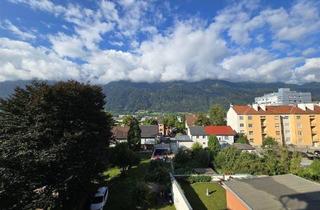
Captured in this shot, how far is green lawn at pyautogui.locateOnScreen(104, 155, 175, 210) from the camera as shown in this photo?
76.6 ft

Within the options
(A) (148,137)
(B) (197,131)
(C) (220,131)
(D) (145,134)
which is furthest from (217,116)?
(D) (145,134)

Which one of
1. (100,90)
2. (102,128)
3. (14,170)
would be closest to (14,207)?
(14,170)

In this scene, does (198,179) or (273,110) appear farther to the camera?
(273,110)

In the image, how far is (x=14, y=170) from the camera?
1692 cm

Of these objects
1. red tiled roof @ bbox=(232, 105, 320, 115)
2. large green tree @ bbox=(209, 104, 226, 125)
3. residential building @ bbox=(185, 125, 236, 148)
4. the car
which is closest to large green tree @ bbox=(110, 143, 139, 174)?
the car

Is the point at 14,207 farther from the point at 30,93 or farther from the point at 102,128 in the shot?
the point at 102,128

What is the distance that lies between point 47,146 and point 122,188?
12.7m

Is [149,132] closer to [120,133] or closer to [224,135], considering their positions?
[120,133]

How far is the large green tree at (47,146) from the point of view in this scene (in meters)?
17.1

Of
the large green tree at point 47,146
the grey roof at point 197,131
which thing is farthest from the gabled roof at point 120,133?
the large green tree at point 47,146

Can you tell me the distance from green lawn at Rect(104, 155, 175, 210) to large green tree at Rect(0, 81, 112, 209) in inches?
148

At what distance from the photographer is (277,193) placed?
18.1 metres

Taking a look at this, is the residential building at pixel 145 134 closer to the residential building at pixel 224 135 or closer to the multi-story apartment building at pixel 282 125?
the residential building at pixel 224 135

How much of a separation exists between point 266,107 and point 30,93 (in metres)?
61.2
